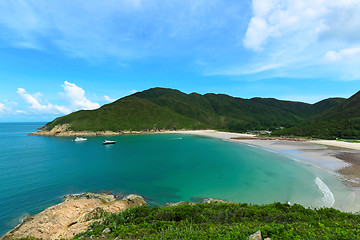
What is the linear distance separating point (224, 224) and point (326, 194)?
21973 millimetres

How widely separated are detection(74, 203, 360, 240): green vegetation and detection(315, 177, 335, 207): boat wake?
31.3 ft

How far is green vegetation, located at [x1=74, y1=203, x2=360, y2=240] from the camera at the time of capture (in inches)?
307

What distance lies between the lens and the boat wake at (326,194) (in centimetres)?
1880

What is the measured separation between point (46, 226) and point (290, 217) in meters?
22.1

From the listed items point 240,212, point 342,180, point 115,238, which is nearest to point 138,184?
point 115,238

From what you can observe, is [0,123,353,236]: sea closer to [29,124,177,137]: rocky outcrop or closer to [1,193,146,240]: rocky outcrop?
[1,193,146,240]: rocky outcrop

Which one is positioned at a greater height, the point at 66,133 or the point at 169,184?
the point at 66,133

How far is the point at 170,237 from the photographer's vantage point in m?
8.27

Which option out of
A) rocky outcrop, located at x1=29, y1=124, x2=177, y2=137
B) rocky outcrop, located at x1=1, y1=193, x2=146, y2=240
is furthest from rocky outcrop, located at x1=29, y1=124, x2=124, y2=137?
rocky outcrop, located at x1=1, y1=193, x2=146, y2=240

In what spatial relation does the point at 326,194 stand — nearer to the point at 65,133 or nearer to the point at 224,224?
the point at 224,224

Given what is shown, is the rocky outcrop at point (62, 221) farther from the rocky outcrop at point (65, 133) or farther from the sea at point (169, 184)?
the rocky outcrop at point (65, 133)

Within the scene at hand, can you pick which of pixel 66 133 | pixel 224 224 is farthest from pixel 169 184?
pixel 66 133

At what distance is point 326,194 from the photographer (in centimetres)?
2131

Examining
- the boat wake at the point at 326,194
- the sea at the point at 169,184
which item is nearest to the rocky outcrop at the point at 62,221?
the sea at the point at 169,184
